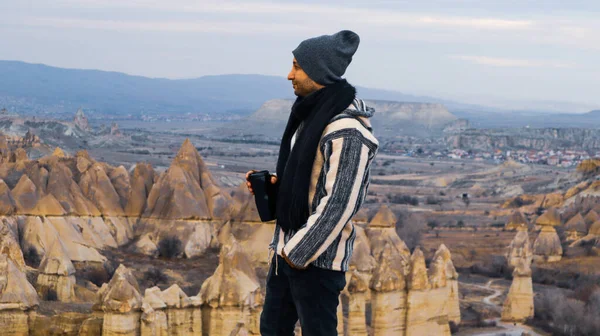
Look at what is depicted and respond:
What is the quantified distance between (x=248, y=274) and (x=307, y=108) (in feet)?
27.4

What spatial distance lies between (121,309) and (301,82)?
7.50m

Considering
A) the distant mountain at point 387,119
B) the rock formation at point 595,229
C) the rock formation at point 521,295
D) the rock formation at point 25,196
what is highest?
the distant mountain at point 387,119

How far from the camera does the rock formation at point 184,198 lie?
26.3 meters

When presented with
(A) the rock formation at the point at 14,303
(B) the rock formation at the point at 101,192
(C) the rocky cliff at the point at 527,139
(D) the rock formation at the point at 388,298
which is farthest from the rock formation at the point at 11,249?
(C) the rocky cliff at the point at 527,139

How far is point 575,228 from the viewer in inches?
1188

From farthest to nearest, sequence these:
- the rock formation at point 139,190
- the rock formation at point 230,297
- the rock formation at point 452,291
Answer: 1. the rock formation at point 139,190
2. the rock formation at point 452,291
3. the rock formation at point 230,297

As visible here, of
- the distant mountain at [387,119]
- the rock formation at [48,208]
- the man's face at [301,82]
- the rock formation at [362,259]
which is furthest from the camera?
the distant mountain at [387,119]

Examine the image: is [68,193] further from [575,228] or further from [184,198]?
[575,228]

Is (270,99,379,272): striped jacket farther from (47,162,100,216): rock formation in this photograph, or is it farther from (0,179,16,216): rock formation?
(47,162,100,216): rock formation

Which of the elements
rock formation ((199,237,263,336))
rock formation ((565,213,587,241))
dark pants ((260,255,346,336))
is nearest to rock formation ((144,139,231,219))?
rock formation ((565,213,587,241))

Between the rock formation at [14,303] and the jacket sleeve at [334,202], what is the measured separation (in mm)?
8150

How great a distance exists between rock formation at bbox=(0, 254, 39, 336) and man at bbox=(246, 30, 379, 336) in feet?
25.7

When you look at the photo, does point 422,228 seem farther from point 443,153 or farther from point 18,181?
point 443,153

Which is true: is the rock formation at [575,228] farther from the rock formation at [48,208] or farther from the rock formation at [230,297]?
the rock formation at [230,297]
